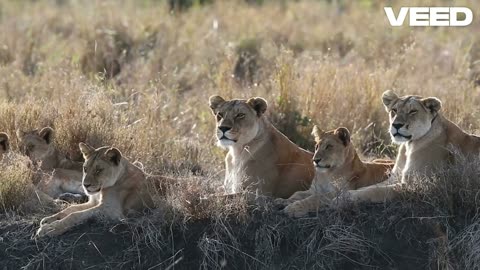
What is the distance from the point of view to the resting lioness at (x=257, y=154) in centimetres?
906

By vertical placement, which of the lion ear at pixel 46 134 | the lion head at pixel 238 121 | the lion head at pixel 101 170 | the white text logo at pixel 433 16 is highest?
the lion head at pixel 238 121

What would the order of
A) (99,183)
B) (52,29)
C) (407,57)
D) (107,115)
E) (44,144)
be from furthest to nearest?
1. (52,29)
2. (407,57)
3. (107,115)
4. (44,144)
5. (99,183)

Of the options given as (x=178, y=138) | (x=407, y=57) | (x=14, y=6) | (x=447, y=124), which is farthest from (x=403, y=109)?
(x=14, y=6)

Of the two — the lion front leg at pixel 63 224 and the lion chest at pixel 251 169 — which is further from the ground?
the lion chest at pixel 251 169

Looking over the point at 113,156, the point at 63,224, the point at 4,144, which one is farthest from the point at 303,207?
the point at 4,144

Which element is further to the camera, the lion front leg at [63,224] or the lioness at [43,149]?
the lioness at [43,149]

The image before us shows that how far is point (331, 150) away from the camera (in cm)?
883

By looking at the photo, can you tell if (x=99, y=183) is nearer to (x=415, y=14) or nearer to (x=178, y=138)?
(x=178, y=138)

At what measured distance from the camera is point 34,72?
14477 mm

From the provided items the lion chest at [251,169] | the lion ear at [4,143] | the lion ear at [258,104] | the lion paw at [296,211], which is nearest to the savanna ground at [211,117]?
the lion paw at [296,211]

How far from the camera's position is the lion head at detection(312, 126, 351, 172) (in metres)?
8.80

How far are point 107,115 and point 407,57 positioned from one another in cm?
478

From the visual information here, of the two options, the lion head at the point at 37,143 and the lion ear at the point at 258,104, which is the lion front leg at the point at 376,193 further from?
the lion head at the point at 37,143

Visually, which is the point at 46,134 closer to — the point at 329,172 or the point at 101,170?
the point at 101,170
